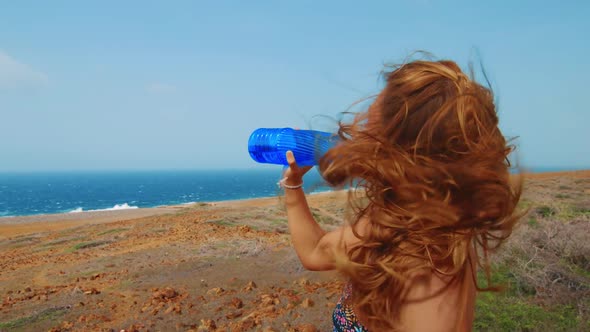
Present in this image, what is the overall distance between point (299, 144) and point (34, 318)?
188 inches

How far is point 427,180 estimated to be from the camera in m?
1.38

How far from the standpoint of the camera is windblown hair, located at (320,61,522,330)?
1359 mm

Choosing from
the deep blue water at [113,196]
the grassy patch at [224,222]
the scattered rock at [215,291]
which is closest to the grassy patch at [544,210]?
the scattered rock at [215,291]

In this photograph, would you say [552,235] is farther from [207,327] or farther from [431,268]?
[431,268]

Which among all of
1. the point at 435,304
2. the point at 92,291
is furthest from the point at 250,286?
the point at 435,304

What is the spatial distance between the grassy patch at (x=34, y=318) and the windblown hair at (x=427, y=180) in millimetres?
4861

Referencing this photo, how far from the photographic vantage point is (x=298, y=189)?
1.67 metres

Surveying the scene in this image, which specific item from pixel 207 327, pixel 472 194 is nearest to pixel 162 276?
pixel 207 327

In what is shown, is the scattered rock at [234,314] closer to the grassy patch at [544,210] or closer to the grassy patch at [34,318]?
the grassy patch at [34,318]

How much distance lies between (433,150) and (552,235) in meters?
5.10

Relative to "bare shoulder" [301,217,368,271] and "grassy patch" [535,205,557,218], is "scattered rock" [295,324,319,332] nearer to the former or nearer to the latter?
"bare shoulder" [301,217,368,271]

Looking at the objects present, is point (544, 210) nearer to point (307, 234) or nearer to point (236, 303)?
point (236, 303)

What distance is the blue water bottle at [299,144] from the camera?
1.77 meters

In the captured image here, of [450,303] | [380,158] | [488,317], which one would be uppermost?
[380,158]
